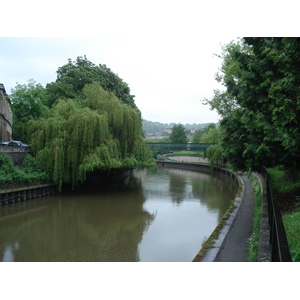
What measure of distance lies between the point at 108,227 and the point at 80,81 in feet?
65.3

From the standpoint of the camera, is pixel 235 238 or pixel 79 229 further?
pixel 79 229

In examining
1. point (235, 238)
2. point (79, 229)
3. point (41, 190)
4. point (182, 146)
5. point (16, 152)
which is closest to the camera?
point (235, 238)

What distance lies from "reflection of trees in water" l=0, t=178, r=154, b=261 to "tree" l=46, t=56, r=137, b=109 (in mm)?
11836

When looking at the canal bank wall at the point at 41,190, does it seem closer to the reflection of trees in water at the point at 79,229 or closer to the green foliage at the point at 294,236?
the reflection of trees in water at the point at 79,229

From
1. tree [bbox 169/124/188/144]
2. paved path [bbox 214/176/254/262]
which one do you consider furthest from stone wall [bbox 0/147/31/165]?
tree [bbox 169/124/188/144]

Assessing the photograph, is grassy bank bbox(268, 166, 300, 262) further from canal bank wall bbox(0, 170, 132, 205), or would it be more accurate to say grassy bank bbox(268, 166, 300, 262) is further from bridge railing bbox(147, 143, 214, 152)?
bridge railing bbox(147, 143, 214, 152)

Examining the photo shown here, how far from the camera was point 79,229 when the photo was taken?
14516 millimetres

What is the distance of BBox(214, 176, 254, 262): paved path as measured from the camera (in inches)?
325

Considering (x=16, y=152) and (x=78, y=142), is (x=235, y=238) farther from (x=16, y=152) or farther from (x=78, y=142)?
(x=16, y=152)

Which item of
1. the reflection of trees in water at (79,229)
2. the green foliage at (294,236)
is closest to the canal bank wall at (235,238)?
the green foliage at (294,236)

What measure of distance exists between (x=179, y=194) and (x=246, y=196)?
6.40m

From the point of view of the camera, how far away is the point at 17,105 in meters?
34.7

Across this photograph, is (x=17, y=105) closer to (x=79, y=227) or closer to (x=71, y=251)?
(x=79, y=227)

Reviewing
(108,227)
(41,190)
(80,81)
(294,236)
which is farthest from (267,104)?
(80,81)
